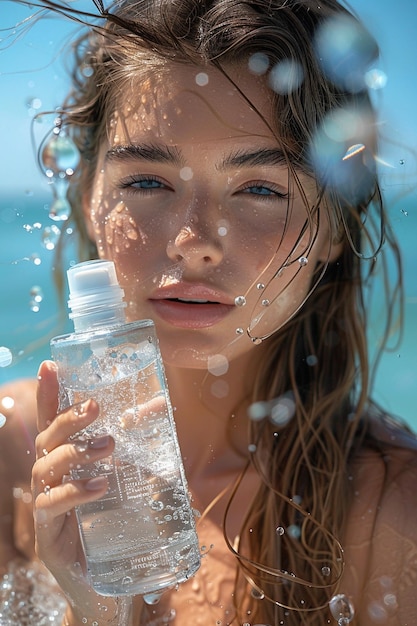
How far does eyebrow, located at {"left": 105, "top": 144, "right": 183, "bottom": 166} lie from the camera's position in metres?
1.35

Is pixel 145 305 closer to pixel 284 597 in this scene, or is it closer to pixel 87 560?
pixel 87 560

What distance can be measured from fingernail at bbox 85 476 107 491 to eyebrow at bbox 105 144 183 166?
23.5 inches

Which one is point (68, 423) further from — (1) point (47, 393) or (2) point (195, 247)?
(2) point (195, 247)

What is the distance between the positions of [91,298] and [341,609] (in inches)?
37.2

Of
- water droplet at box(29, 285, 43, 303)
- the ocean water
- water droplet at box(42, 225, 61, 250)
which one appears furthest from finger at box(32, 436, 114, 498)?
the ocean water

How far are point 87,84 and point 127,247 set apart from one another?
486 mm

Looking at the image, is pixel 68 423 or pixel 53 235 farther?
pixel 53 235

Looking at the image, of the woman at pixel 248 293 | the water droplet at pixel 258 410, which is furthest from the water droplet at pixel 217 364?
the water droplet at pixel 258 410

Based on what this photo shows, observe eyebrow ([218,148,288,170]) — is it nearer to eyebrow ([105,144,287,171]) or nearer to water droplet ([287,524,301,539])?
eyebrow ([105,144,287,171])

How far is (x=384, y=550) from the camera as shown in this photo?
1563 mm

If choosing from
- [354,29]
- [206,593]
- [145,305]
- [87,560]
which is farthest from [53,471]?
[354,29]

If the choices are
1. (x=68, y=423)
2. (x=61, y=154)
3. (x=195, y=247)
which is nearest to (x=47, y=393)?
(x=68, y=423)

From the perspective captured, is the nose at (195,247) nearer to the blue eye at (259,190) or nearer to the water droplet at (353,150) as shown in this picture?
the blue eye at (259,190)

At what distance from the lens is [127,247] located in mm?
1421
